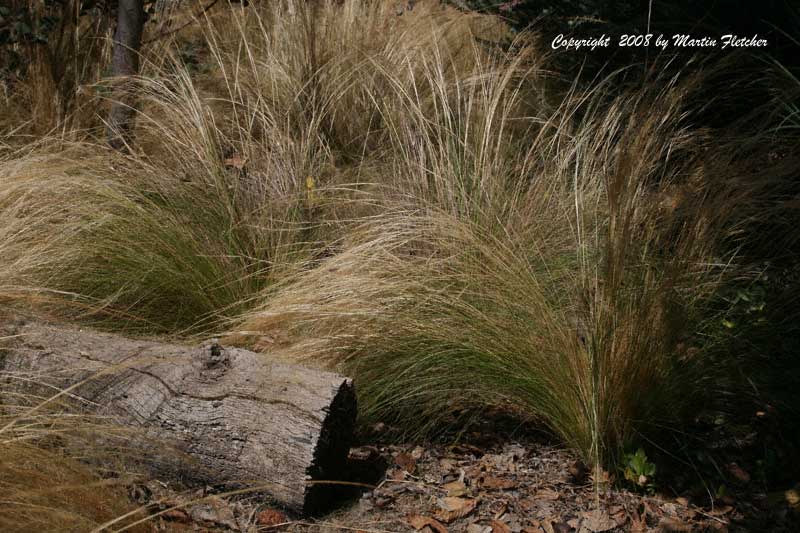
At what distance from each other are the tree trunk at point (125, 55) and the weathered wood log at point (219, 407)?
1.85 m

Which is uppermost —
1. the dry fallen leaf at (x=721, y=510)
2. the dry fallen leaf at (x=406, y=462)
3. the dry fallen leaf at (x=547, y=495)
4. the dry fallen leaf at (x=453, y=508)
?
the dry fallen leaf at (x=406, y=462)

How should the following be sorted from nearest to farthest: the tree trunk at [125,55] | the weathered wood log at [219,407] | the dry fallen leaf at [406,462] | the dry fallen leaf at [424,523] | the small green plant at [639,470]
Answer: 1. the weathered wood log at [219,407]
2. the dry fallen leaf at [424,523]
3. the small green plant at [639,470]
4. the dry fallen leaf at [406,462]
5. the tree trunk at [125,55]

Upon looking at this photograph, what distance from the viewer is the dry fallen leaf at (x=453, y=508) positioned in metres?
2.44

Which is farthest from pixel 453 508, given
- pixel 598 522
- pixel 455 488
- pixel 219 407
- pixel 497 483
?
pixel 219 407

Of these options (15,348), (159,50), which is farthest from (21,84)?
(15,348)

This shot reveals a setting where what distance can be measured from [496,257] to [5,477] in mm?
1486

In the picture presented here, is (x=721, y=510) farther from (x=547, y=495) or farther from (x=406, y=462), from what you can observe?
(x=406, y=462)

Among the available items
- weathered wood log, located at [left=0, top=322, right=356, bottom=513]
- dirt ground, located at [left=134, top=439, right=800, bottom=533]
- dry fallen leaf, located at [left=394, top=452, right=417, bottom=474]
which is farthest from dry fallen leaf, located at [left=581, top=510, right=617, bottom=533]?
weathered wood log, located at [left=0, top=322, right=356, bottom=513]

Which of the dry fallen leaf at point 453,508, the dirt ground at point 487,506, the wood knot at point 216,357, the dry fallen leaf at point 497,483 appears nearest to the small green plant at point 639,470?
the dirt ground at point 487,506

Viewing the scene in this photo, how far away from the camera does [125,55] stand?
13.7ft

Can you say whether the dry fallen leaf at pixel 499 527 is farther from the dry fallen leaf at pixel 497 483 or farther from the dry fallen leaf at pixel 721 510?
the dry fallen leaf at pixel 721 510

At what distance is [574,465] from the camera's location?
2635mm

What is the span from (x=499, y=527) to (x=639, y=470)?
44 centimetres

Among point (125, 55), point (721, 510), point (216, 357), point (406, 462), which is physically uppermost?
point (125, 55)
